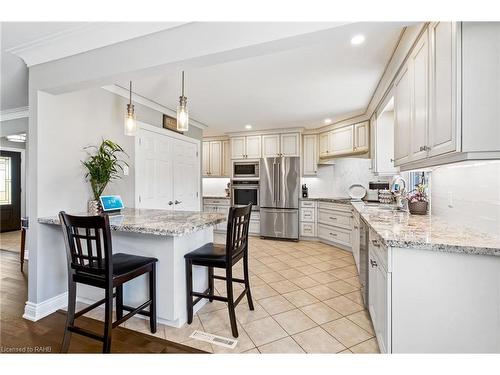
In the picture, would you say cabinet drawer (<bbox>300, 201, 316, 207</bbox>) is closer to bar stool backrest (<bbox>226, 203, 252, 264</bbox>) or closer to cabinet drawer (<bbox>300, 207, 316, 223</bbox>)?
cabinet drawer (<bbox>300, 207, 316, 223</bbox>)

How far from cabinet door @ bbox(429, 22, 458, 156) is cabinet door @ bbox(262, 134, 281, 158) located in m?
3.80

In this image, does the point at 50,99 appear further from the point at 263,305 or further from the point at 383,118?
the point at 383,118

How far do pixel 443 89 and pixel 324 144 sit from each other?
371 cm

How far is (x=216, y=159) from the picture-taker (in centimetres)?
603

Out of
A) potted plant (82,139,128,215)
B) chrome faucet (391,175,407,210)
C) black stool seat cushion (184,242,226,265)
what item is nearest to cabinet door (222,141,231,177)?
potted plant (82,139,128,215)

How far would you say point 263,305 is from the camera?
2416 millimetres

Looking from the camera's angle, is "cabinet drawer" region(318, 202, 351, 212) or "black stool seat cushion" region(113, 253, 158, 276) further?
"cabinet drawer" region(318, 202, 351, 212)

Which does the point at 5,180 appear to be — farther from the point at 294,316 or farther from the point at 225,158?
the point at 294,316

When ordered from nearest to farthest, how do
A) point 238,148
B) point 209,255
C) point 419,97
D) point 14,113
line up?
point 419,97 → point 209,255 → point 14,113 → point 238,148

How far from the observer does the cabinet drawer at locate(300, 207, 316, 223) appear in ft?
16.7

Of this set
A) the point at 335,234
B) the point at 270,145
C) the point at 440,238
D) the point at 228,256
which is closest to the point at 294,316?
the point at 228,256

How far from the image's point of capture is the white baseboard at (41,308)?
2.17m
